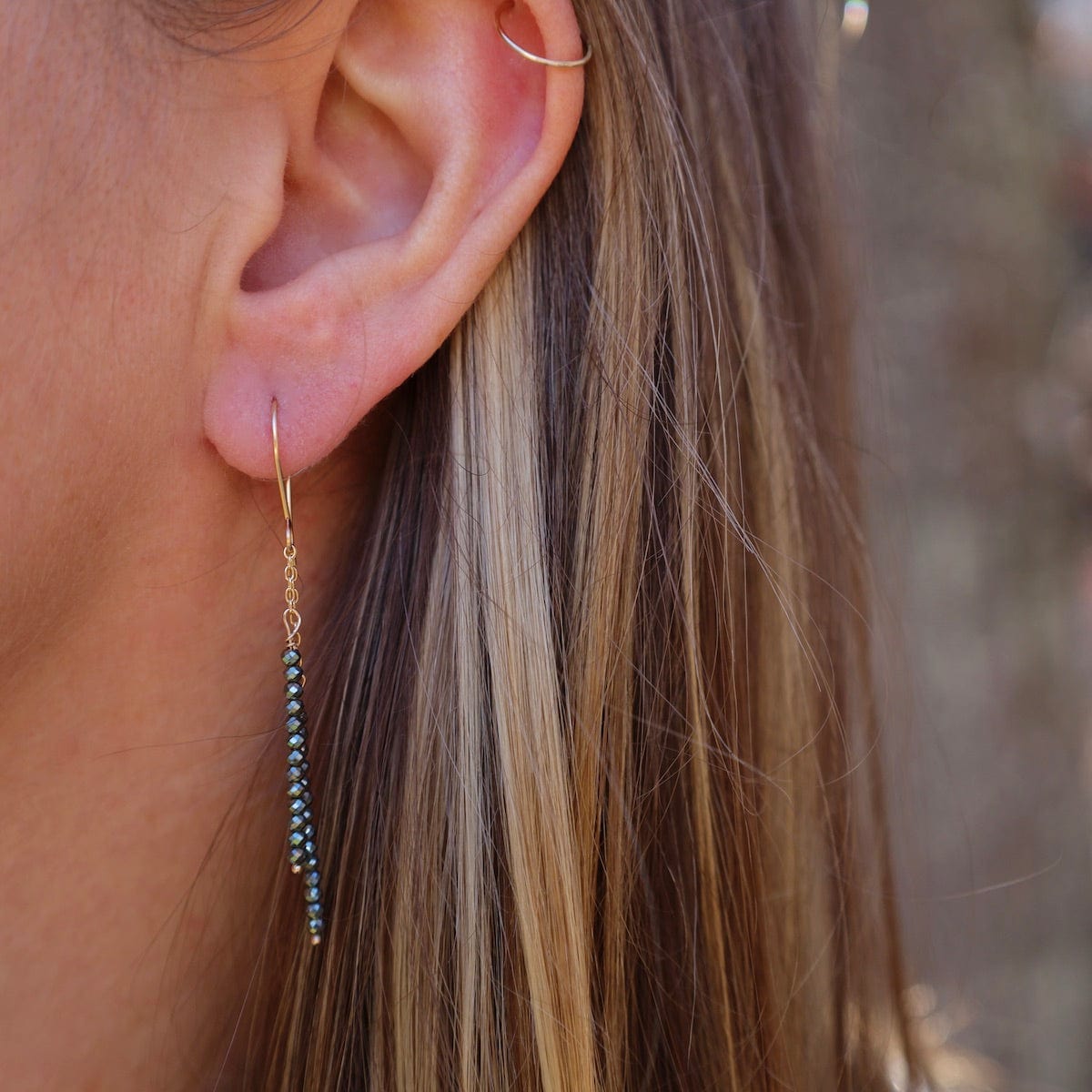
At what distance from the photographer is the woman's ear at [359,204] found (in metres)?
0.79

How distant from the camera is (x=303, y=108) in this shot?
0.80 metres

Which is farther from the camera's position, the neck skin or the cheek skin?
the neck skin

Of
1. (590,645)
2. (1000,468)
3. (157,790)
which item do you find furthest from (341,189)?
(1000,468)

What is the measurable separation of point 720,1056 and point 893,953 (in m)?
0.30

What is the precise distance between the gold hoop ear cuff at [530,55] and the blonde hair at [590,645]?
43 millimetres

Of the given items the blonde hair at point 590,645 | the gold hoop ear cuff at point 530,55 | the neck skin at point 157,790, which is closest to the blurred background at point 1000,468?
the blonde hair at point 590,645

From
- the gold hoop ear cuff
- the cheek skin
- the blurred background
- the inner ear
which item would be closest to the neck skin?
the cheek skin

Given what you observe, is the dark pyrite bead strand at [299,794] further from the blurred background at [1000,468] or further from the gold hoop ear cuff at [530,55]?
the blurred background at [1000,468]

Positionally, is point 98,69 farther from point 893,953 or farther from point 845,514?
point 893,953

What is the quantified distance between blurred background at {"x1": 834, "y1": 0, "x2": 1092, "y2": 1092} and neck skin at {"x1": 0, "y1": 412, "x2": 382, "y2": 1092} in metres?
1.48

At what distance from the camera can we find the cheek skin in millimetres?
681

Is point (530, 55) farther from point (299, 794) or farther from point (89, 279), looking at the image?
point (299, 794)

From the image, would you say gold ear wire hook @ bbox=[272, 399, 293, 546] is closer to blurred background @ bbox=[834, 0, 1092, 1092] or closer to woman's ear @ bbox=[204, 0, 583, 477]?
woman's ear @ bbox=[204, 0, 583, 477]

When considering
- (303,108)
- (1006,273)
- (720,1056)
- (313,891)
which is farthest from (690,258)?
(1006,273)
